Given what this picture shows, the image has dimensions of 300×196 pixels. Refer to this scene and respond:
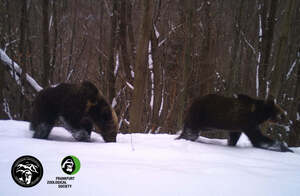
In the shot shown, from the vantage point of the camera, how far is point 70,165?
1.65 m

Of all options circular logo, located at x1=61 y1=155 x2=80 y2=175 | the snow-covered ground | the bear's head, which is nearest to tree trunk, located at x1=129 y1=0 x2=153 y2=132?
the bear's head

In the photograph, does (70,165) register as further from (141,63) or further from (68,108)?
(141,63)

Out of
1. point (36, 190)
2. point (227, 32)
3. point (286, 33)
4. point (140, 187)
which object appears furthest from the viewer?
point (227, 32)

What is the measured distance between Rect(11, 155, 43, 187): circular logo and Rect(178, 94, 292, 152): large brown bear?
2460mm

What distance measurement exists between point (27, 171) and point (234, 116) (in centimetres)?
290

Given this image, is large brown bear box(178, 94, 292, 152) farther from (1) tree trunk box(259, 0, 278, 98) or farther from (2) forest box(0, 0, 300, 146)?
(1) tree trunk box(259, 0, 278, 98)

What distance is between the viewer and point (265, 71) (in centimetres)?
703

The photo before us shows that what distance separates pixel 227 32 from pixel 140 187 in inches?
378

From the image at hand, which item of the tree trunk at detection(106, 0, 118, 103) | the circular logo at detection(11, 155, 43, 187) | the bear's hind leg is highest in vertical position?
the tree trunk at detection(106, 0, 118, 103)

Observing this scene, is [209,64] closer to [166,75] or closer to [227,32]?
[166,75]

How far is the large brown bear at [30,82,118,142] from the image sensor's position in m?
3.30

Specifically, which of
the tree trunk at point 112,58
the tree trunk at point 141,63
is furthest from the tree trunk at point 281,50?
the tree trunk at point 112,58

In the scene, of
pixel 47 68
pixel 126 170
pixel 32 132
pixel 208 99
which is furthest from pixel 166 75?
pixel 126 170

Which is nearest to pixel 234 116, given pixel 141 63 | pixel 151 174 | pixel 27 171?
pixel 151 174
